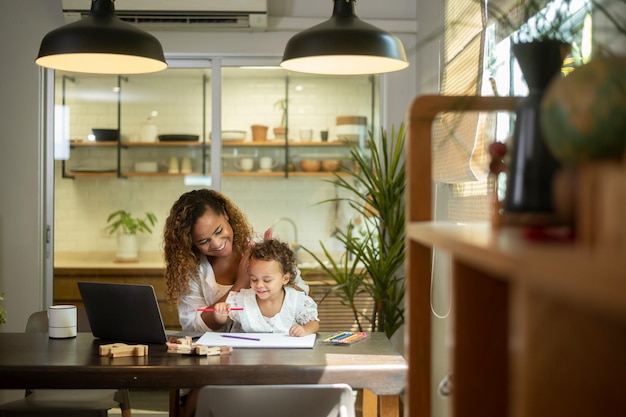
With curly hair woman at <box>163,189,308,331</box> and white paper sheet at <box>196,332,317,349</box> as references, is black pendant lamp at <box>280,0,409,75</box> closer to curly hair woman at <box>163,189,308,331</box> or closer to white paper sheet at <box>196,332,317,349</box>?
curly hair woman at <box>163,189,308,331</box>

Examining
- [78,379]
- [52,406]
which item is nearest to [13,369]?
[78,379]

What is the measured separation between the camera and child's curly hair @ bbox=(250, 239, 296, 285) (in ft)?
9.98

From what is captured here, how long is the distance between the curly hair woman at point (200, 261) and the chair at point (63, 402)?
0.49 metres

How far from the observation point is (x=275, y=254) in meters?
3.05

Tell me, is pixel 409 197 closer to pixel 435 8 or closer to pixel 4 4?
pixel 435 8

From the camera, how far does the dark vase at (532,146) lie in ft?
2.93

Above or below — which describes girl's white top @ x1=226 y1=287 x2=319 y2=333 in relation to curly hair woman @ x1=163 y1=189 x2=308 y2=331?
below

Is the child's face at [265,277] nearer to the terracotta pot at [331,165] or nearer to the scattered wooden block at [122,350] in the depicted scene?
the scattered wooden block at [122,350]

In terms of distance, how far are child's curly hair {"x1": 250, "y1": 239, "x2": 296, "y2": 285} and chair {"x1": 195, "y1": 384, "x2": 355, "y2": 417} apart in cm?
96

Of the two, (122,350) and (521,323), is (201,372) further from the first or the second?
(521,323)

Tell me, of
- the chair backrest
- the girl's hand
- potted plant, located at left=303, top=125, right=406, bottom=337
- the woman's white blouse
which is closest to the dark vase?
the girl's hand

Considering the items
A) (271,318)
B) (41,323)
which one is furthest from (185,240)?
(41,323)

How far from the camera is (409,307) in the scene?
1159 millimetres

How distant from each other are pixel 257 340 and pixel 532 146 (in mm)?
2005
